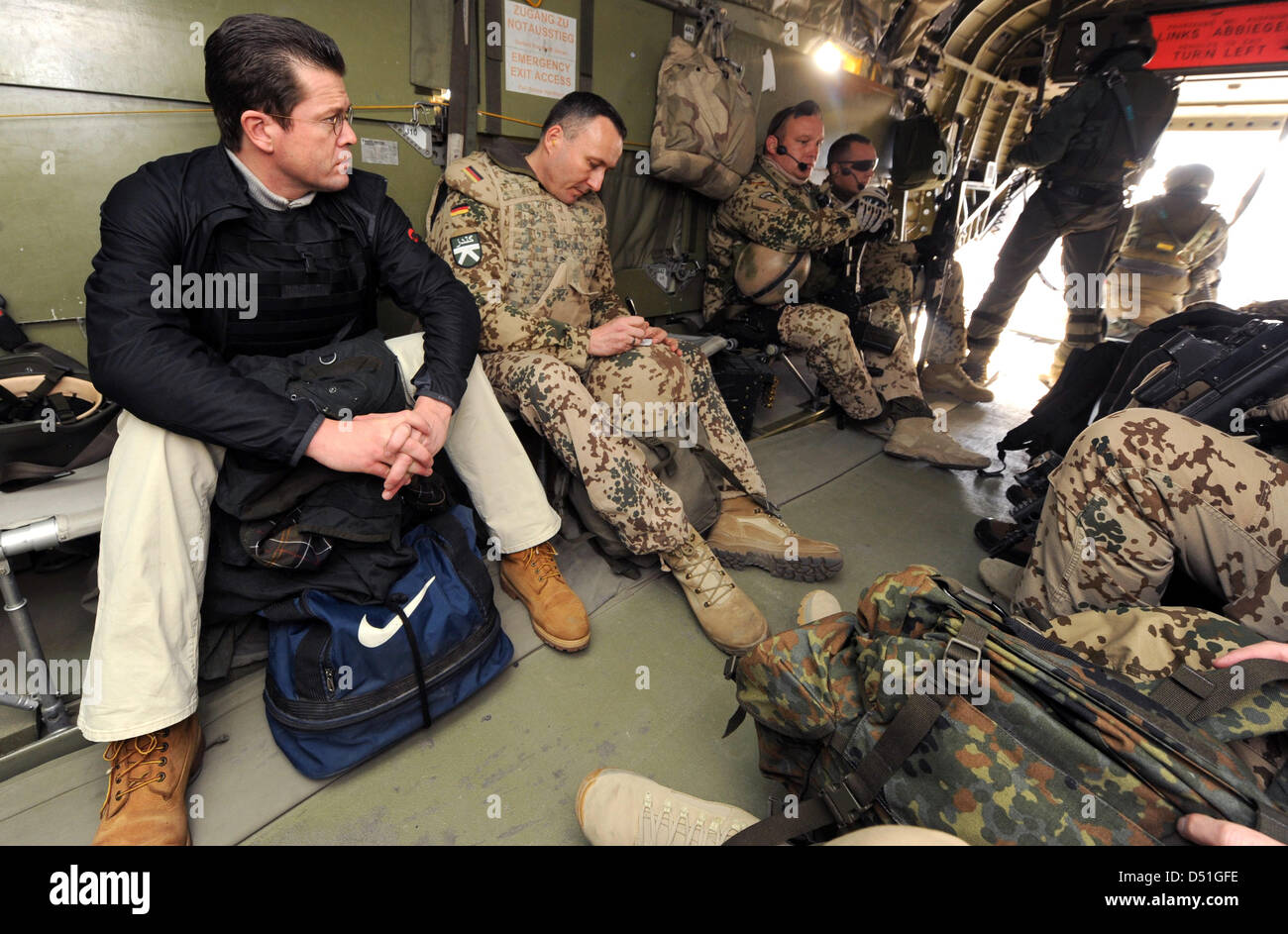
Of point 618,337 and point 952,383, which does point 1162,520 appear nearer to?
point 618,337

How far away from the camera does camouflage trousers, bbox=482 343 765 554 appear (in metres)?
1.87

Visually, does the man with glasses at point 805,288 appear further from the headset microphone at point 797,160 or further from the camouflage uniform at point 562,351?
the camouflage uniform at point 562,351

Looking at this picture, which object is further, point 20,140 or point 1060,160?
point 1060,160

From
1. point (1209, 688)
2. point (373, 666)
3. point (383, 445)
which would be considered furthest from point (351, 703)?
point (1209, 688)

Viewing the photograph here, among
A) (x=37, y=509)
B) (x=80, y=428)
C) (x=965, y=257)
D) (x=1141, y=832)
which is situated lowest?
(x=1141, y=832)

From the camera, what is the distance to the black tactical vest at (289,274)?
141cm

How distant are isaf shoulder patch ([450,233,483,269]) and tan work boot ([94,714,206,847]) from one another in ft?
4.92

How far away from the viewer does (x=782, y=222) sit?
3137 mm

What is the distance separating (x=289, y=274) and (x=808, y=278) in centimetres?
286

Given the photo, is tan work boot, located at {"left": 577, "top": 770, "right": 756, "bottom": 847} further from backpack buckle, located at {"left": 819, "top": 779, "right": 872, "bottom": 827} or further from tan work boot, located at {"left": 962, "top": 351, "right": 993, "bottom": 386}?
tan work boot, located at {"left": 962, "top": 351, "right": 993, "bottom": 386}

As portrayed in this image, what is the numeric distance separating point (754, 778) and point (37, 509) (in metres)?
1.67
